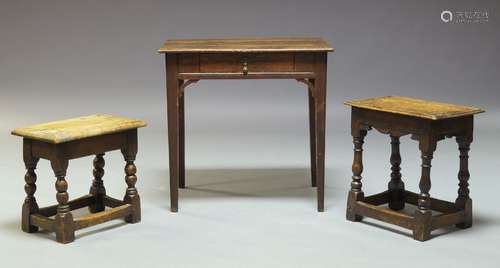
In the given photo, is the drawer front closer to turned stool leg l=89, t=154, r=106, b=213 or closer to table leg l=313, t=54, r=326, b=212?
table leg l=313, t=54, r=326, b=212

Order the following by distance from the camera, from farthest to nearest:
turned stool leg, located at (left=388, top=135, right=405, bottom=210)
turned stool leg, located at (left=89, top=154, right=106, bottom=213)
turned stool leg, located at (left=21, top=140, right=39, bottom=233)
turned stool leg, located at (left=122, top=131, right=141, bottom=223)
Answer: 1. turned stool leg, located at (left=388, top=135, right=405, bottom=210)
2. turned stool leg, located at (left=89, top=154, right=106, bottom=213)
3. turned stool leg, located at (left=122, top=131, right=141, bottom=223)
4. turned stool leg, located at (left=21, top=140, right=39, bottom=233)

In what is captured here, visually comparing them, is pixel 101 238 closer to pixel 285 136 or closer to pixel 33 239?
pixel 33 239

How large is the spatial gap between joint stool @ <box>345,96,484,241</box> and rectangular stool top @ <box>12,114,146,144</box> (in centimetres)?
141

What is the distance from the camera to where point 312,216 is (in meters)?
6.69

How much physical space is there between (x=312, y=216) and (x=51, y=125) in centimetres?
176

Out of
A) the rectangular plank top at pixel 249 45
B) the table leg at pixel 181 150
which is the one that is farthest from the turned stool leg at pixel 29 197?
the table leg at pixel 181 150

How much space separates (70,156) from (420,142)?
2.07m

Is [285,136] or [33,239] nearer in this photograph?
[33,239]

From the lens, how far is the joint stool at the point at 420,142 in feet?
19.9

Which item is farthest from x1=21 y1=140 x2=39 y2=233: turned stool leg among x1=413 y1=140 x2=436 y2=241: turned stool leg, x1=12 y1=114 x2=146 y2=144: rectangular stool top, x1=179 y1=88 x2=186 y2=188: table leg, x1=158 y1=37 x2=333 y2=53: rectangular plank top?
x1=413 y1=140 x2=436 y2=241: turned stool leg

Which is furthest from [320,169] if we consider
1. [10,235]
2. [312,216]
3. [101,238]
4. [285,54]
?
[10,235]

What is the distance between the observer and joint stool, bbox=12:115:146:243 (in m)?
6.08

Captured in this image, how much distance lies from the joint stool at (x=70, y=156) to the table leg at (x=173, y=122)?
0.33 metres

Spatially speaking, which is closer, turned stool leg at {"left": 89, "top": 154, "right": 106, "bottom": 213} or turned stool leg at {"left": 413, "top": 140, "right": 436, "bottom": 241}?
turned stool leg at {"left": 413, "top": 140, "right": 436, "bottom": 241}
